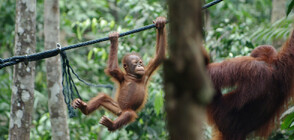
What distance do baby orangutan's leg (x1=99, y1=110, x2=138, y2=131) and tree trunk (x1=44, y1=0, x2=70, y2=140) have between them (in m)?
1.16

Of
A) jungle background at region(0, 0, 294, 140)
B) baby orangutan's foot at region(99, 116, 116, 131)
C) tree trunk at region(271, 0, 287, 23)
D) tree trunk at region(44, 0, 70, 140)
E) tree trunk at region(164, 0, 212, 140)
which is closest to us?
tree trunk at region(164, 0, 212, 140)

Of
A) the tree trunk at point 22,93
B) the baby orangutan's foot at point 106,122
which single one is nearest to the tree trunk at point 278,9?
the baby orangutan's foot at point 106,122

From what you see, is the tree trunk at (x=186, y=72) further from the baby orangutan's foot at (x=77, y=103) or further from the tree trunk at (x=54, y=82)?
the tree trunk at (x=54, y=82)

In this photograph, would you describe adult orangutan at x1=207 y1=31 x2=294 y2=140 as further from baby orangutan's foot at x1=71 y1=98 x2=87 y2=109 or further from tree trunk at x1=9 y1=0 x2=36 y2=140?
tree trunk at x1=9 y1=0 x2=36 y2=140

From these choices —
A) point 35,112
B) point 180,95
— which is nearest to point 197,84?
point 180,95

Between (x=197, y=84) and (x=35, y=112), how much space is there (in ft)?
22.7

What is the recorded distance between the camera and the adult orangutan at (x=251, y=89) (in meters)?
3.62

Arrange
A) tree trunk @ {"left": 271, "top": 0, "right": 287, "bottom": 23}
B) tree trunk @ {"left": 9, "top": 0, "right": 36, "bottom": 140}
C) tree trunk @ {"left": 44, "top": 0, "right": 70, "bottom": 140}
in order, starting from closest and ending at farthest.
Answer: tree trunk @ {"left": 9, "top": 0, "right": 36, "bottom": 140} → tree trunk @ {"left": 44, "top": 0, "right": 70, "bottom": 140} → tree trunk @ {"left": 271, "top": 0, "right": 287, "bottom": 23}

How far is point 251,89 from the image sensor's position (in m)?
3.66

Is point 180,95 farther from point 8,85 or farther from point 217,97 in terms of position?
point 8,85

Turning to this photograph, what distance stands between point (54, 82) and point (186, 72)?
4.11 meters

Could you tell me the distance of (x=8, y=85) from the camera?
665cm

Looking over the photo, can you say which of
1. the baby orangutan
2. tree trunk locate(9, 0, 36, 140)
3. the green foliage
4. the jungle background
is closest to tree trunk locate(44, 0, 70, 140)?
tree trunk locate(9, 0, 36, 140)

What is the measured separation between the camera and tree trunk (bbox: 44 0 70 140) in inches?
195
